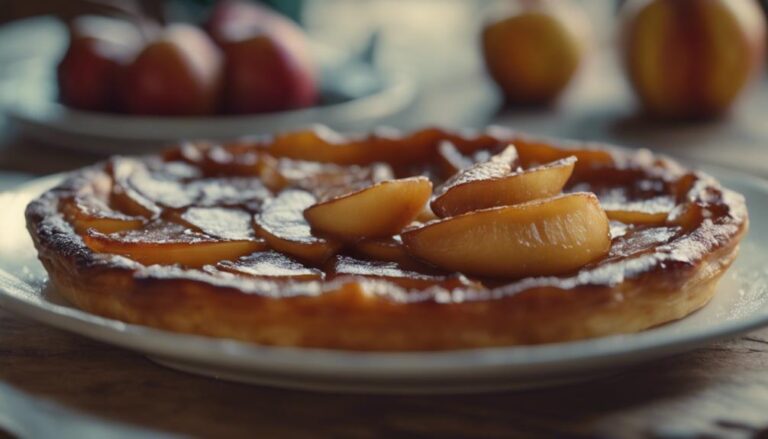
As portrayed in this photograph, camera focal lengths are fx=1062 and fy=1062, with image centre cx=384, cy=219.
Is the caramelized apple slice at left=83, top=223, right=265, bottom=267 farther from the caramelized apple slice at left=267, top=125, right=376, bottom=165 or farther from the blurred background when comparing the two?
the blurred background

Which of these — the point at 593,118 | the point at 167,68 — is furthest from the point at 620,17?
the point at 167,68

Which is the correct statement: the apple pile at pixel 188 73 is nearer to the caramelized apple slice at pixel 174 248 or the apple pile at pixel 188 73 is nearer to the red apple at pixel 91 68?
the red apple at pixel 91 68

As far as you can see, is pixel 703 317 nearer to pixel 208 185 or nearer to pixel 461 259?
pixel 461 259

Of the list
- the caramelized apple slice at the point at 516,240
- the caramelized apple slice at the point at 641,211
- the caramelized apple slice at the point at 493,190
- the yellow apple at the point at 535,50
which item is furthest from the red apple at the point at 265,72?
the caramelized apple slice at the point at 516,240

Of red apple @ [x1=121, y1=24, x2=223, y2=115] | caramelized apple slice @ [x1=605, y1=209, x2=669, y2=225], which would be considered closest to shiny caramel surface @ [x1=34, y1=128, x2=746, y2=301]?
caramelized apple slice @ [x1=605, y1=209, x2=669, y2=225]

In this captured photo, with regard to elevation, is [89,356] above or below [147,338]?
A: below

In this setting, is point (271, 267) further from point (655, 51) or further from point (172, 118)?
point (655, 51)
